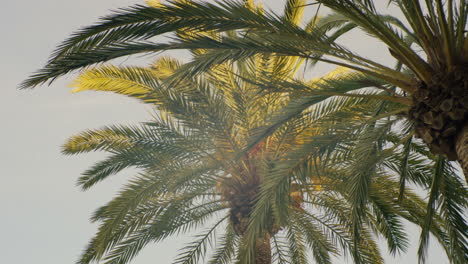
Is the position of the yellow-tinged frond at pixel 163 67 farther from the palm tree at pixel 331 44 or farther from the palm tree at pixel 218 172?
the palm tree at pixel 331 44

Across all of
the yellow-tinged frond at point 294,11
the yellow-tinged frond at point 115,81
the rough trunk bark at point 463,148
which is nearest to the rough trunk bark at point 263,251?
the yellow-tinged frond at point 115,81

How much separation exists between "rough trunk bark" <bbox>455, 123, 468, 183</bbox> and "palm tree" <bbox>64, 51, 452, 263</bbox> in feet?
7.62

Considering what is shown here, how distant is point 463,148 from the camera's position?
554 cm

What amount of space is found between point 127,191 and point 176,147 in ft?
3.83

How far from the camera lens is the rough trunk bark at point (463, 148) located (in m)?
5.50

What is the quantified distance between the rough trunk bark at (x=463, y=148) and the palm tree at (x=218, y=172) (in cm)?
232

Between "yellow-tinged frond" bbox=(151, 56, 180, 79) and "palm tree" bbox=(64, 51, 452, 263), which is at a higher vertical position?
"yellow-tinged frond" bbox=(151, 56, 180, 79)

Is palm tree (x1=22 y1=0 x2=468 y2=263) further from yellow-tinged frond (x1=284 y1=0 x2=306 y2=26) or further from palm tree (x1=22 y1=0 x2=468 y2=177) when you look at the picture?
yellow-tinged frond (x1=284 y1=0 x2=306 y2=26)

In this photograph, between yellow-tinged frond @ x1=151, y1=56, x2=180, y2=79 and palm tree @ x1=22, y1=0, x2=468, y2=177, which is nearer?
palm tree @ x1=22, y1=0, x2=468, y2=177

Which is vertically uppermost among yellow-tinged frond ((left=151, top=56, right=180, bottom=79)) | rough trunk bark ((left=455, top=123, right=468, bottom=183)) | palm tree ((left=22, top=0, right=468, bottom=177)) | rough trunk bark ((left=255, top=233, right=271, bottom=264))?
yellow-tinged frond ((left=151, top=56, right=180, bottom=79))

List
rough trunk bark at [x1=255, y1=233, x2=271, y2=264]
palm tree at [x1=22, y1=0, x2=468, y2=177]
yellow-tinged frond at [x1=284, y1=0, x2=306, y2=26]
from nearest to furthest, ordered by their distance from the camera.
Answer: palm tree at [x1=22, y1=0, x2=468, y2=177] → yellow-tinged frond at [x1=284, y1=0, x2=306, y2=26] → rough trunk bark at [x1=255, y1=233, x2=271, y2=264]

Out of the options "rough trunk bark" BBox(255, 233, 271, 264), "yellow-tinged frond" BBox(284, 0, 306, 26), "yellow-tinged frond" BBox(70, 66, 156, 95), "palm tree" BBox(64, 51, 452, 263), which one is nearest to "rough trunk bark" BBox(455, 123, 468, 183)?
"palm tree" BBox(64, 51, 452, 263)

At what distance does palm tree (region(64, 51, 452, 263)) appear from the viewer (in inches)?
350

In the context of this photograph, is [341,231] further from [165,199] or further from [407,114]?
[407,114]
